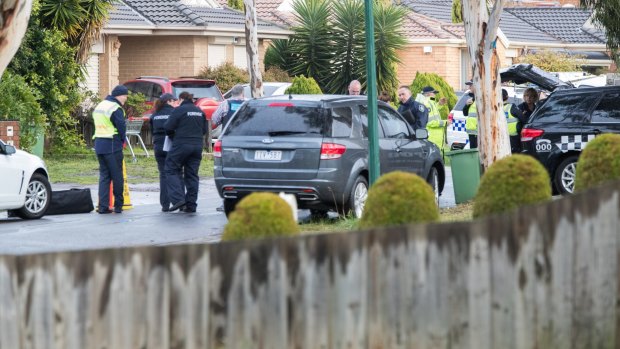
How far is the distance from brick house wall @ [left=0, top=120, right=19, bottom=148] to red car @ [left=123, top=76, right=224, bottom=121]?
971cm

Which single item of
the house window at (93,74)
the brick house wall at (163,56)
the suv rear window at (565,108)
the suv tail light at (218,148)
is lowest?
the suv tail light at (218,148)

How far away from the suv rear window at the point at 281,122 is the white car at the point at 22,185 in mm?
3076

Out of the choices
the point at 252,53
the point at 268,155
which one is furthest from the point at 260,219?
the point at 252,53

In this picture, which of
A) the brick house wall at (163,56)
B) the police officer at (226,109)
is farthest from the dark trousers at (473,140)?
the brick house wall at (163,56)

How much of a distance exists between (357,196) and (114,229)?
300 centimetres

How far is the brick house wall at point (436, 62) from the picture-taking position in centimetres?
4978

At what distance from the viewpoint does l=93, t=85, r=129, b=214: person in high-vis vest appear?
717 inches

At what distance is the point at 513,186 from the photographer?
7.50 m

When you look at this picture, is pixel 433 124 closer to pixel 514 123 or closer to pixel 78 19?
pixel 514 123

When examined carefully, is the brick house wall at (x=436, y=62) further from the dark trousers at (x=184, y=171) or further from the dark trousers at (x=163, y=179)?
the dark trousers at (x=184, y=171)

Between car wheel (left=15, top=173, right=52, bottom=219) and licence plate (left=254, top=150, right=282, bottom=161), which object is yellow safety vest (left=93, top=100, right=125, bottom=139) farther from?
licence plate (left=254, top=150, right=282, bottom=161)

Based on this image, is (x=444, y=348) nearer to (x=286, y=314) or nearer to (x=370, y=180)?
(x=286, y=314)

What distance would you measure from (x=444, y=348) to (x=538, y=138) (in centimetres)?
1263

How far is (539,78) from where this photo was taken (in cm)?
2284
